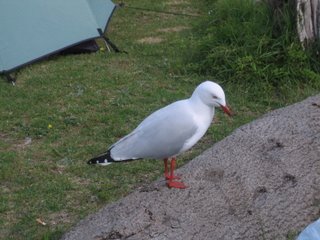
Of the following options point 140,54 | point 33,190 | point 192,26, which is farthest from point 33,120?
point 192,26

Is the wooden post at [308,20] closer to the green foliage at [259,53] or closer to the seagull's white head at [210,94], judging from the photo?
the green foliage at [259,53]

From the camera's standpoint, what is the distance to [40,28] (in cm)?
714

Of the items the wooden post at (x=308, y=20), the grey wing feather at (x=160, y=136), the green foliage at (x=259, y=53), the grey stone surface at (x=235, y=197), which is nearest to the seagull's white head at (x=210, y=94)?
the grey wing feather at (x=160, y=136)

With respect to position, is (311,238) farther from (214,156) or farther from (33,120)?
(33,120)

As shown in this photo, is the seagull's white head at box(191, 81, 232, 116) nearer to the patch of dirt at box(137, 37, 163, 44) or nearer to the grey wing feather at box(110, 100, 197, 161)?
the grey wing feather at box(110, 100, 197, 161)

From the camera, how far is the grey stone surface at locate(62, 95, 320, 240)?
3.59 metres

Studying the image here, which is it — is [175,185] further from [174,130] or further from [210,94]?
[210,94]

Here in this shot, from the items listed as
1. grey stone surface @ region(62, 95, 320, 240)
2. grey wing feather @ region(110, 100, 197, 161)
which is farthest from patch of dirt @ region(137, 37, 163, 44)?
grey wing feather @ region(110, 100, 197, 161)

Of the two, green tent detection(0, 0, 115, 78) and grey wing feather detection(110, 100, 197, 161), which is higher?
grey wing feather detection(110, 100, 197, 161)

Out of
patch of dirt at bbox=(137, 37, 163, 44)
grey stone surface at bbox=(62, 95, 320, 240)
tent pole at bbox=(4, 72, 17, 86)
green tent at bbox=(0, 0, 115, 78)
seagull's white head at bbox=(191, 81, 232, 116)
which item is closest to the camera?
grey stone surface at bbox=(62, 95, 320, 240)

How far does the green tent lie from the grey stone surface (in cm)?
311

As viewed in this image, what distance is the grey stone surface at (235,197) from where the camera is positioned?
3588mm

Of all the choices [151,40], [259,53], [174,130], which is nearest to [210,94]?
[174,130]

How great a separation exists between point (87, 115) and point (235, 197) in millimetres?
2359
